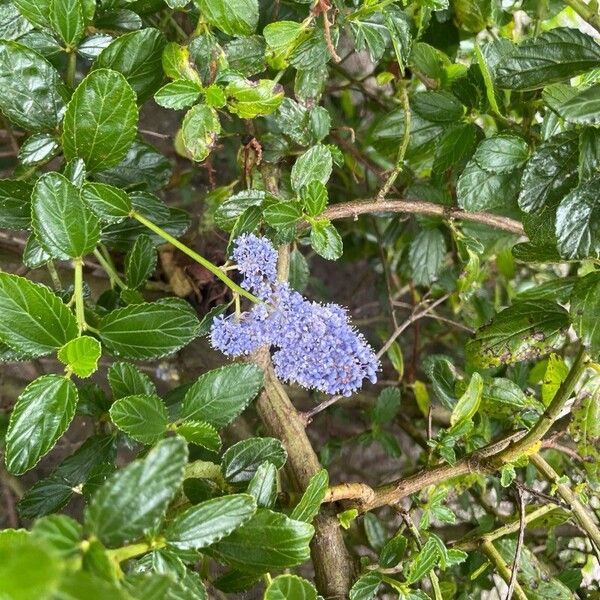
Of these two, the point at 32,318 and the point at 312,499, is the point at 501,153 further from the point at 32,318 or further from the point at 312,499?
the point at 32,318

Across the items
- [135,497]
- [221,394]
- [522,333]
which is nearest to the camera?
[135,497]

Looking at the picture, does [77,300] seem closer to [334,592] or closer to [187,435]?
[187,435]

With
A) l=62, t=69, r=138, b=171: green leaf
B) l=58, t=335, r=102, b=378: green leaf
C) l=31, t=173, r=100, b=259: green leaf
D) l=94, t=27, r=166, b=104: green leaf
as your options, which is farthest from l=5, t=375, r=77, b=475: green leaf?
l=94, t=27, r=166, b=104: green leaf

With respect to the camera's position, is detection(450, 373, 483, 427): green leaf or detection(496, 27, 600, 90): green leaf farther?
detection(450, 373, 483, 427): green leaf

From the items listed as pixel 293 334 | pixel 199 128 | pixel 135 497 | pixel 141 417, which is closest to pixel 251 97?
pixel 199 128

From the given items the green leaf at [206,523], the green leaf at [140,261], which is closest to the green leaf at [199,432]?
the green leaf at [206,523]

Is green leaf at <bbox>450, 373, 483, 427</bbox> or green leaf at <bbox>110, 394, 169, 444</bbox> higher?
green leaf at <bbox>110, 394, 169, 444</bbox>

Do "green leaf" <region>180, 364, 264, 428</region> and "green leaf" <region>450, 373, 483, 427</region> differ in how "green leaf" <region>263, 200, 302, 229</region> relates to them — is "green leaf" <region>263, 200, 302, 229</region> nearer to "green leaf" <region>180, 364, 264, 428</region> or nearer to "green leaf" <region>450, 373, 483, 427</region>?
"green leaf" <region>180, 364, 264, 428</region>
